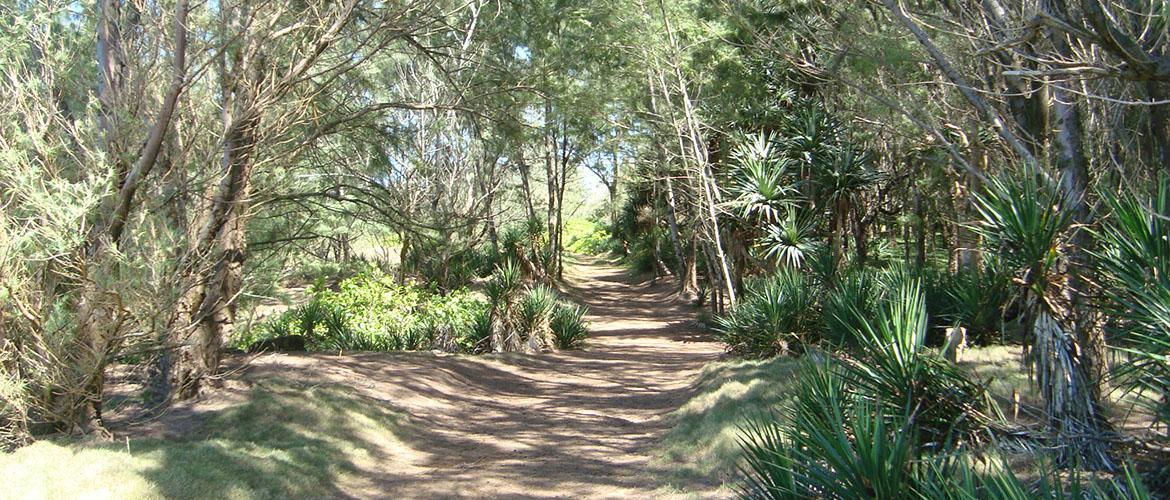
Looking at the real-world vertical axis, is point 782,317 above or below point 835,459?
above

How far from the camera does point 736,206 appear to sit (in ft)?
51.8

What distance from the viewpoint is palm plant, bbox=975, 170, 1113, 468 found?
5773mm

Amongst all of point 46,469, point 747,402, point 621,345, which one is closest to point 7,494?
point 46,469

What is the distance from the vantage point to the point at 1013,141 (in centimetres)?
719

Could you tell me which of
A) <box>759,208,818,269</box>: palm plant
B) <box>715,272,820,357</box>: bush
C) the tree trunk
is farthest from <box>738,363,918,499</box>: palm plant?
<box>759,208,818,269</box>: palm plant

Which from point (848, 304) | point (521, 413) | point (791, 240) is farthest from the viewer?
point (791, 240)

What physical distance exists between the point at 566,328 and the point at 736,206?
4.11 m

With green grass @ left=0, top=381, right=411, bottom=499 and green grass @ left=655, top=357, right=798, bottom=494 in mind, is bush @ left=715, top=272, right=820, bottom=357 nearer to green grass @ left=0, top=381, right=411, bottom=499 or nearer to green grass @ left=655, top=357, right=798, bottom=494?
green grass @ left=655, top=357, right=798, bottom=494

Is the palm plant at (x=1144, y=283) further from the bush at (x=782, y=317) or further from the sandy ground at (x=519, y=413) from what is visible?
the bush at (x=782, y=317)

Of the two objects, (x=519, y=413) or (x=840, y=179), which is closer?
(x=519, y=413)

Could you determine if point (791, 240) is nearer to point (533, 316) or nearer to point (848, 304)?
point (533, 316)

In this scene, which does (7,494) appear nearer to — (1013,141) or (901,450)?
(901,450)

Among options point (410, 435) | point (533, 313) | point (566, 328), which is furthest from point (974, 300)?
point (566, 328)

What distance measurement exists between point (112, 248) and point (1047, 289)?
7.10 metres
